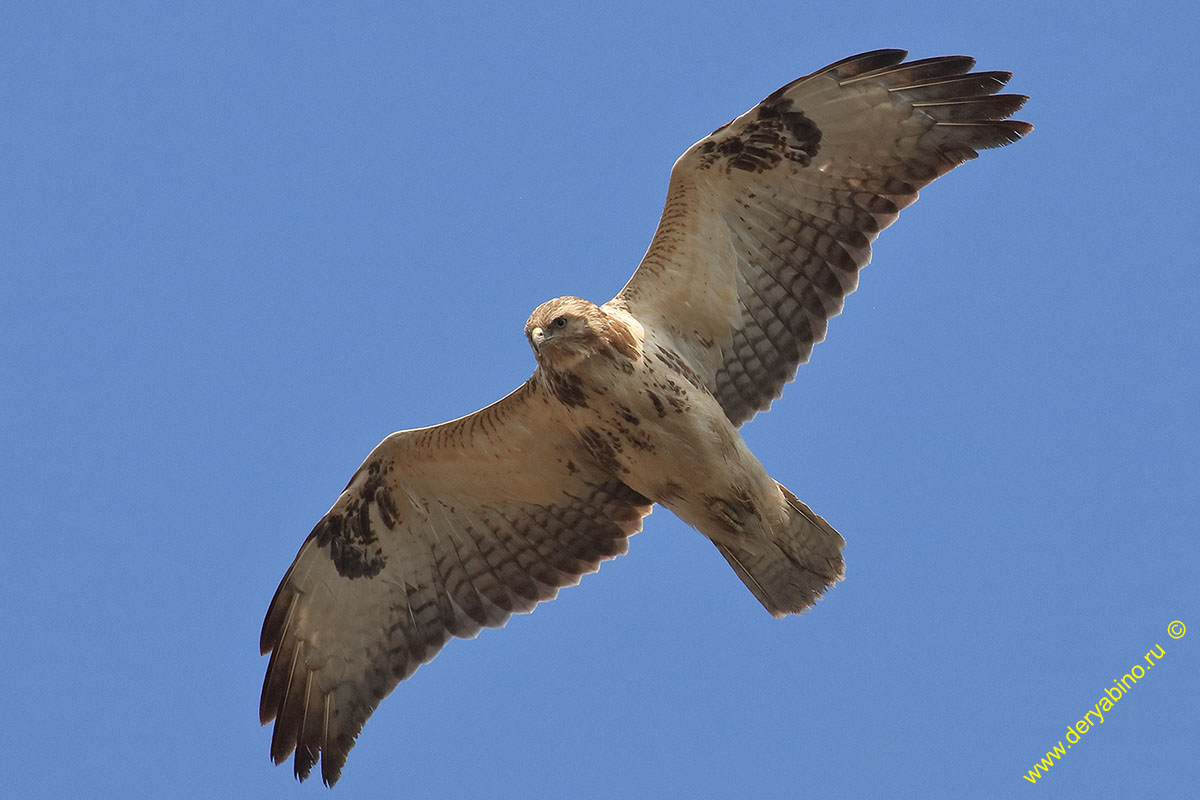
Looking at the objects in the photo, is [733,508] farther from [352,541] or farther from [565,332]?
[352,541]

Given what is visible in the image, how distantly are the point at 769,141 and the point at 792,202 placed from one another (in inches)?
19.3

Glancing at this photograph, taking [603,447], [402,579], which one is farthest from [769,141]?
[402,579]

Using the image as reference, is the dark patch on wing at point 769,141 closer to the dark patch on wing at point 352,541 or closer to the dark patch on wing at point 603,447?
the dark patch on wing at point 603,447

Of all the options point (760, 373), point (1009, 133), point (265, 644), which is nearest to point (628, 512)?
point (760, 373)

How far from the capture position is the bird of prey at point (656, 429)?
9523 mm

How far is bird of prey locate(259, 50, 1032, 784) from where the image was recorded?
9523mm

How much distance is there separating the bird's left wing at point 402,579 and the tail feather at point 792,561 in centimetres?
94

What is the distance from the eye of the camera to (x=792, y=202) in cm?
1015

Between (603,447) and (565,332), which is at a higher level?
(565,332)

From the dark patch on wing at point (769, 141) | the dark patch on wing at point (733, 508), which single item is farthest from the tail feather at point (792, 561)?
the dark patch on wing at point (769, 141)

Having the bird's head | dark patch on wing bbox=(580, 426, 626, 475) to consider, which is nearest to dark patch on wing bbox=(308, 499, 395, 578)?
dark patch on wing bbox=(580, 426, 626, 475)

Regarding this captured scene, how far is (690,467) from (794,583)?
1.23 meters

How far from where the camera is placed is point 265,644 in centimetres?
1055

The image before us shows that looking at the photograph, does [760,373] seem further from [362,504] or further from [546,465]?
[362,504]
